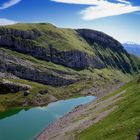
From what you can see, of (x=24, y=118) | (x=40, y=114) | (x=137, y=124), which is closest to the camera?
(x=137, y=124)

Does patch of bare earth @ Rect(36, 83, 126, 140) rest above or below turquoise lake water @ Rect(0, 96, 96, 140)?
above

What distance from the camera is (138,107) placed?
72.4 metres

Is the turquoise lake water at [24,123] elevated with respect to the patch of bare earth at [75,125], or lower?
lower

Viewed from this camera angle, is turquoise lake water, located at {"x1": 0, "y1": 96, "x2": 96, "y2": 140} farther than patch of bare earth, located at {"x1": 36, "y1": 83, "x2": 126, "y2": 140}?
Yes

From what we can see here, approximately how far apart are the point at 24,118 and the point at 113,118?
96856 millimetres

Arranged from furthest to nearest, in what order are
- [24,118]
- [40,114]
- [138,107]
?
[40,114]
[24,118]
[138,107]

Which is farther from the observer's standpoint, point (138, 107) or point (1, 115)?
point (1, 115)

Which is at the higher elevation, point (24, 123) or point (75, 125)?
point (75, 125)

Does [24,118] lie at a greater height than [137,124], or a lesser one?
lesser

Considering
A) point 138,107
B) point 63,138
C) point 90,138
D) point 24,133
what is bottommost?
point 24,133

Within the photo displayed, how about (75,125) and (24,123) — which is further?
(24,123)

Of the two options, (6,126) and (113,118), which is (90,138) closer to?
(113,118)

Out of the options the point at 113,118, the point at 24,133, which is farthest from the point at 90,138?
the point at 24,133

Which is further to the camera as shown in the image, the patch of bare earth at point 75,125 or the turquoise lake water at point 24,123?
the turquoise lake water at point 24,123
